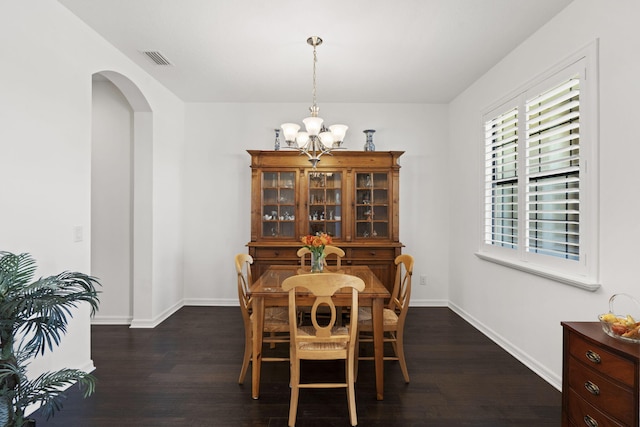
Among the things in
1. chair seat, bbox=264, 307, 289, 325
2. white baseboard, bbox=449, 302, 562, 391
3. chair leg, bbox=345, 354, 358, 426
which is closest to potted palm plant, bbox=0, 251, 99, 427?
chair seat, bbox=264, 307, 289, 325

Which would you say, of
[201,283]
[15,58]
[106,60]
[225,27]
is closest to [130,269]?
[201,283]

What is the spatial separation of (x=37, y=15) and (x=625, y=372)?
13.1 ft

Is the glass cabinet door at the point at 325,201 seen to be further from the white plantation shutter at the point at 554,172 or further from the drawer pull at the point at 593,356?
the drawer pull at the point at 593,356

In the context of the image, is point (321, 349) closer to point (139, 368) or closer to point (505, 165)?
point (139, 368)

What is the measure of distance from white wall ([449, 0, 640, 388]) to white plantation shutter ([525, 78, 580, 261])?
22 cm

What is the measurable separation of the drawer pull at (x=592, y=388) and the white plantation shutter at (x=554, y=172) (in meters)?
1.02

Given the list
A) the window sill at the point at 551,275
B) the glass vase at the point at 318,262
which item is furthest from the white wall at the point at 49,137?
the window sill at the point at 551,275

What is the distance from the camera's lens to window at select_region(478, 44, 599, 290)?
91.9 inches

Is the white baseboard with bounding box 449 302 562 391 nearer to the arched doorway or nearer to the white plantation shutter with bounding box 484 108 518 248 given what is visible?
the white plantation shutter with bounding box 484 108 518 248

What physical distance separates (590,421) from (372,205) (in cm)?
317

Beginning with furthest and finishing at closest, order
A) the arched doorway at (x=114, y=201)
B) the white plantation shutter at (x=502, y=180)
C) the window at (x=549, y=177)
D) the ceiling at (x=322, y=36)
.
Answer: the arched doorway at (x=114, y=201), the white plantation shutter at (x=502, y=180), the ceiling at (x=322, y=36), the window at (x=549, y=177)

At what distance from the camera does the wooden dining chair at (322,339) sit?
7.05 ft

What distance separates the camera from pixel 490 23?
9.00 feet

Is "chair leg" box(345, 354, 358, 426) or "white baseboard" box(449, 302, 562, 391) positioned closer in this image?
"chair leg" box(345, 354, 358, 426)
